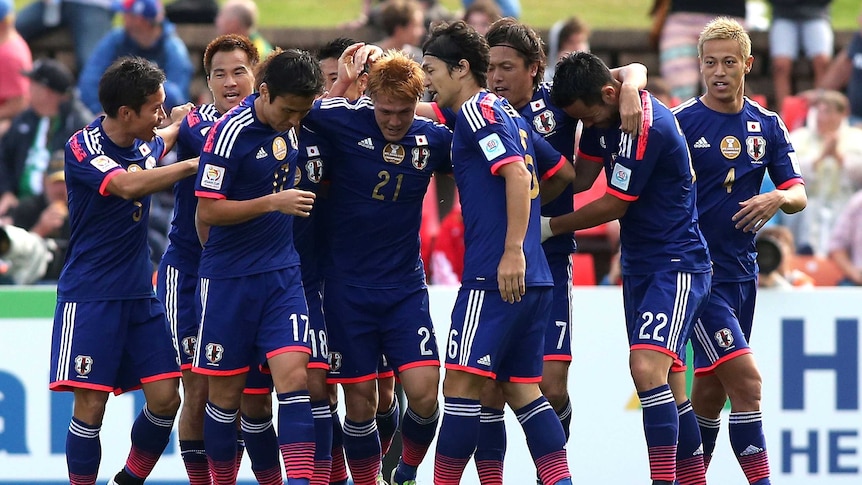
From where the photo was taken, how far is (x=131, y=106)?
280 inches

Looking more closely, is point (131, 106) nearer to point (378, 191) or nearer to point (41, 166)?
point (378, 191)

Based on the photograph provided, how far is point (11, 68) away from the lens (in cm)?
1290

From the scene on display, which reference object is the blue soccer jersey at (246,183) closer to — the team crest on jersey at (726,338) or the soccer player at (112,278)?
the soccer player at (112,278)

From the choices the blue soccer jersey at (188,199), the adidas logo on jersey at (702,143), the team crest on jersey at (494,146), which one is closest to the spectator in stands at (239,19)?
the blue soccer jersey at (188,199)

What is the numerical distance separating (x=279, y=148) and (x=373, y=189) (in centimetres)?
60

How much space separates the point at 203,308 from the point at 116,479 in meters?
1.35

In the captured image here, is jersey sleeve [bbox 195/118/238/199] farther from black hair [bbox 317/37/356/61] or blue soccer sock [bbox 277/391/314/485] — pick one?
black hair [bbox 317/37/356/61]

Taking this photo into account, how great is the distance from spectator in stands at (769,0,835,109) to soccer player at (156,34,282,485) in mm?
7569

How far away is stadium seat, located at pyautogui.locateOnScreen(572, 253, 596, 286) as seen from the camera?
424 inches

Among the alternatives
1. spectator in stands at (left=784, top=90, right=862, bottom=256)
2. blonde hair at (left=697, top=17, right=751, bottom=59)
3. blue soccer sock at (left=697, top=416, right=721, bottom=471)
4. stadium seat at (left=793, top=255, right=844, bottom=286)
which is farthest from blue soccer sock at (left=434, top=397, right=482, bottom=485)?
spectator in stands at (left=784, top=90, right=862, bottom=256)

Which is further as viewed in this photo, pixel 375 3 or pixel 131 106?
pixel 375 3

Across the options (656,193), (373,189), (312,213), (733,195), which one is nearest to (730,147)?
(733,195)

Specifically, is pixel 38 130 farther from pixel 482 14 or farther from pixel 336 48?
pixel 336 48

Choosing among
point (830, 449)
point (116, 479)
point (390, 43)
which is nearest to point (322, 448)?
point (116, 479)
